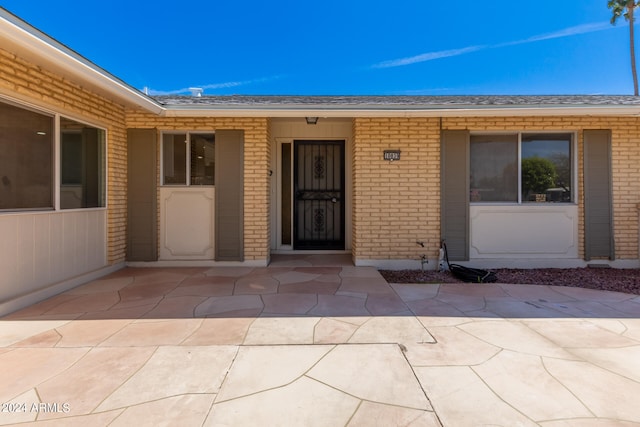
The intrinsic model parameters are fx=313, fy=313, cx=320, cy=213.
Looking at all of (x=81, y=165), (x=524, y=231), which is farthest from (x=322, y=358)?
(x=524, y=231)

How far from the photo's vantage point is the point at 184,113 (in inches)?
216

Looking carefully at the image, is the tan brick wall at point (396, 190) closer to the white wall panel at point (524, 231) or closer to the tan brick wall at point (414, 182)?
→ the tan brick wall at point (414, 182)

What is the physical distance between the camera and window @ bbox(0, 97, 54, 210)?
3707mm

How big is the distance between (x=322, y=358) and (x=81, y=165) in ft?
15.7

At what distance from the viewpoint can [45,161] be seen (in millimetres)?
4227

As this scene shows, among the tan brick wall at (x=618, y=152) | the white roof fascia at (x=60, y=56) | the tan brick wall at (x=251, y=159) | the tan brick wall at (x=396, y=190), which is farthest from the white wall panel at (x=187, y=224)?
the tan brick wall at (x=618, y=152)

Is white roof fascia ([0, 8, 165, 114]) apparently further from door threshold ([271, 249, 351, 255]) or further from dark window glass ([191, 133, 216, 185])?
door threshold ([271, 249, 351, 255])

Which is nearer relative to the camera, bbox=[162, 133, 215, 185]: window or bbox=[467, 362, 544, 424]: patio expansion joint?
bbox=[467, 362, 544, 424]: patio expansion joint

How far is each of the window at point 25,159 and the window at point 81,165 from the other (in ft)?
0.73

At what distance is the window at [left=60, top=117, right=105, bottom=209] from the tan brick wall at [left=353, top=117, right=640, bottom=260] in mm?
4519

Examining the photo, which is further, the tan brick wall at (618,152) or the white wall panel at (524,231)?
the white wall panel at (524,231)

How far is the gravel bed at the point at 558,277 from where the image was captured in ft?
16.4

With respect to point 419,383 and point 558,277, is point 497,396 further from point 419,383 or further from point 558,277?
point 558,277

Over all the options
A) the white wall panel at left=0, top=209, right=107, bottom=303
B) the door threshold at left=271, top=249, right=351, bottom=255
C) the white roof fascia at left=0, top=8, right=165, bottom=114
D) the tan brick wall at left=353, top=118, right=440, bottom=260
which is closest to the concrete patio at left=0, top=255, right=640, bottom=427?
the white wall panel at left=0, top=209, right=107, bottom=303
